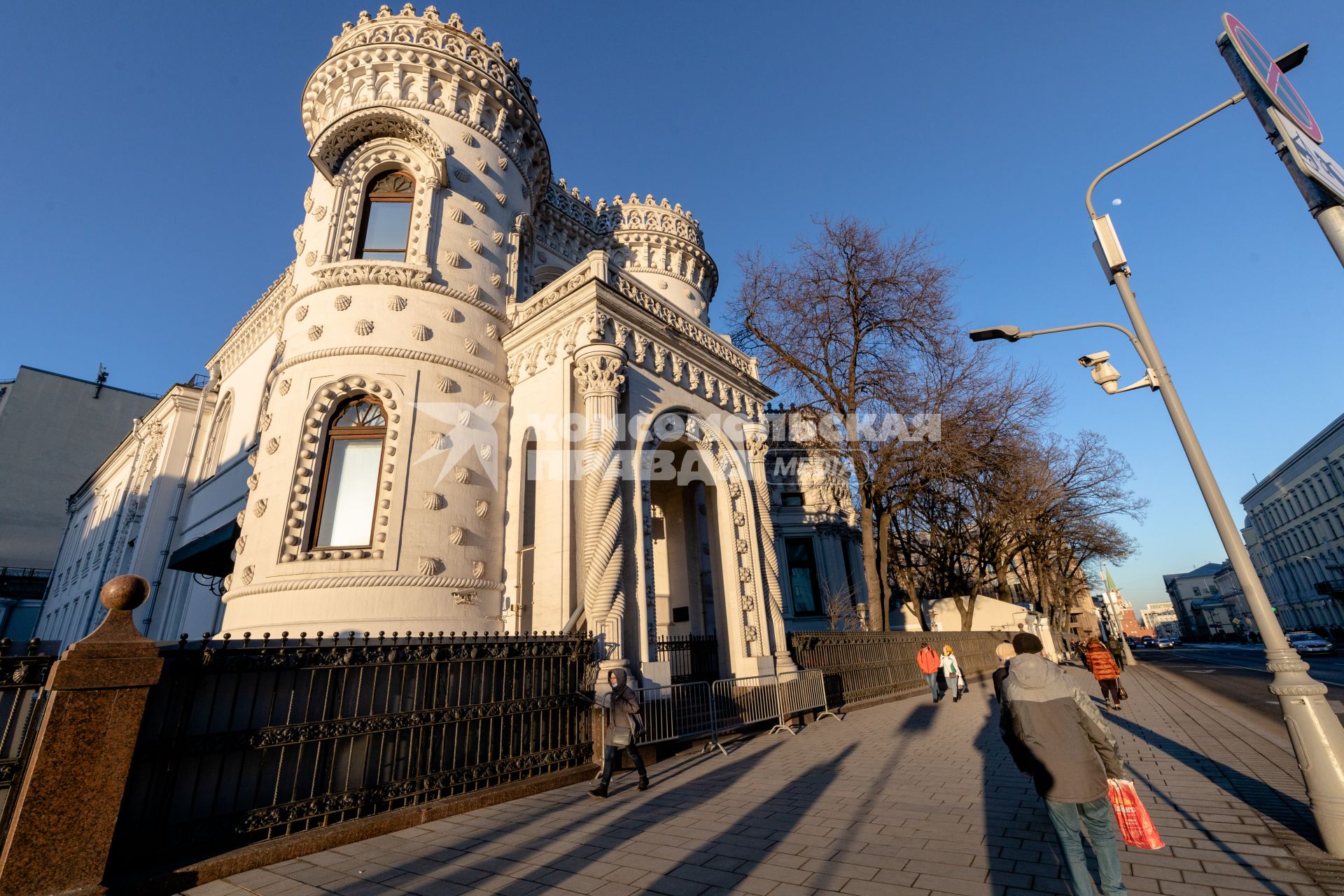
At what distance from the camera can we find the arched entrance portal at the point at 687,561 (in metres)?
14.0

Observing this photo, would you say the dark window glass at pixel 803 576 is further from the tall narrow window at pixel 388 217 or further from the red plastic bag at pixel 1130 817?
the red plastic bag at pixel 1130 817

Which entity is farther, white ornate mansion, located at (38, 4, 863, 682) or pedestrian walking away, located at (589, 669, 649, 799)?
white ornate mansion, located at (38, 4, 863, 682)

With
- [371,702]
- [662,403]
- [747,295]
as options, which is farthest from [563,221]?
[371,702]

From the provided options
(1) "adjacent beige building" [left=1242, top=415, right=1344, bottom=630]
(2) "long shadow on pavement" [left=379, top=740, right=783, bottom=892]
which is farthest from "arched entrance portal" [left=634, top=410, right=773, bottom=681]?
(1) "adjacent beige building" [left=1242, top=415, right=1344, bottom=630]

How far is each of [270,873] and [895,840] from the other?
5198 mm

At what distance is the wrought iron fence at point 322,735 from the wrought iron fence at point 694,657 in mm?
5645

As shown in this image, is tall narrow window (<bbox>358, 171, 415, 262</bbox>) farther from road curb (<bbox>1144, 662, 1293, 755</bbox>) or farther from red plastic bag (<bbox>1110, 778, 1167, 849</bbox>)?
road curb (<bbox>1144, 662, 1293, 755</bbox>)

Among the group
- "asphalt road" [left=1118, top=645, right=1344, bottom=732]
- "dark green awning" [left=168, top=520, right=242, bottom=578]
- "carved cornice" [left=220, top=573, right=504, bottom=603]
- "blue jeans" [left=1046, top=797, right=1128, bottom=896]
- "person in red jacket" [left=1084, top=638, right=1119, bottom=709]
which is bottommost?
"asphalt road" [left=1118, top=645, right=1344, bottom=732]

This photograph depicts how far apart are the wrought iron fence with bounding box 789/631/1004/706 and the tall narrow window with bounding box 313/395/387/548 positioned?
9.96 m

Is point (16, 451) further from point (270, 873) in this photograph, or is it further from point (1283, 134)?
point (1283, 134)

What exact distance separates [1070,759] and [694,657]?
1127cm

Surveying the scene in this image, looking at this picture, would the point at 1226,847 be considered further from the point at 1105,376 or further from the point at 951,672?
the point at 951,672

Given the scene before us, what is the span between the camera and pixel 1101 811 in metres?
3.43

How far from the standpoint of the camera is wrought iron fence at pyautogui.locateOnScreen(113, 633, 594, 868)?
484cm
